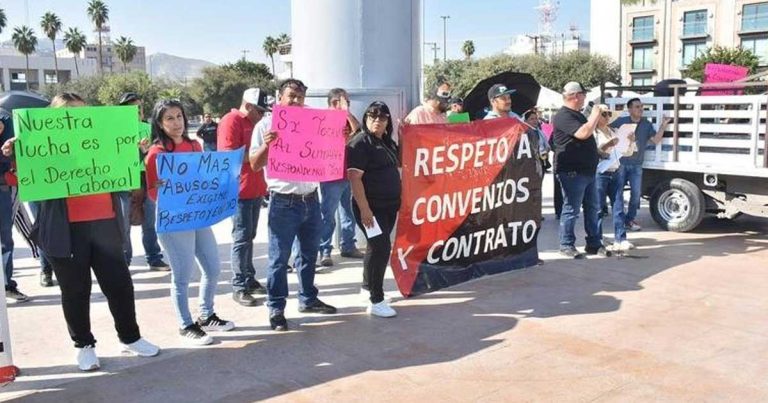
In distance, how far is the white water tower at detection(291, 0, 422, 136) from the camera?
7.64 m

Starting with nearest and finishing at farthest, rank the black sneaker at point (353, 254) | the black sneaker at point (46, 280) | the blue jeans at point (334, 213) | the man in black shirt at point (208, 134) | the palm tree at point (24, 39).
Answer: the black sneaker at point (46, 280)
the blue jeans at point (334, 213)
the black sneaker at point (353, 254)
the man in black shirt at point (208, 134)
the palm tree at point (24, 39)

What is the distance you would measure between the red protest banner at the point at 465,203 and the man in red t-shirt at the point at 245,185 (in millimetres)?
1257

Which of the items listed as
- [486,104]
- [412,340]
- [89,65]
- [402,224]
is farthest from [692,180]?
[89,65]

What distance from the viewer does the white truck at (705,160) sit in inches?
322

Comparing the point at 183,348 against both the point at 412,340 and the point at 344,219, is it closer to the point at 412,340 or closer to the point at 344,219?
the point at 412,340

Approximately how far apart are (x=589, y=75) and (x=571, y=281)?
62215mm

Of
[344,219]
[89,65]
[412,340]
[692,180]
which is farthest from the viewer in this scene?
[89,65]

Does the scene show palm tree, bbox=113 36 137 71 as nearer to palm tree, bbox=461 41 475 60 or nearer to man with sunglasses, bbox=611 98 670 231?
palm tree, bbox=461 41 475 60

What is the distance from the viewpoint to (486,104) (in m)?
10.1

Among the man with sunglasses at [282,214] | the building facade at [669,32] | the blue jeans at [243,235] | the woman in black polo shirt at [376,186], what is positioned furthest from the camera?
the building facade at [669,32]

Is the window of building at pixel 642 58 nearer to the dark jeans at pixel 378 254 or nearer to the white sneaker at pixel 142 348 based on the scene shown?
the dark jeans at pixel 378 254

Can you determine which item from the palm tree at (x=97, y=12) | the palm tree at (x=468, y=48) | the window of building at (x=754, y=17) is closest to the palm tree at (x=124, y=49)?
the palm tree at (x=97, y=12)

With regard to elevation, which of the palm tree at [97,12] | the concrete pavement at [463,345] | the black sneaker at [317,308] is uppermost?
the palm tree at [97,12]

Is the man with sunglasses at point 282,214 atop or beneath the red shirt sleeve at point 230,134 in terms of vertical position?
beneath
